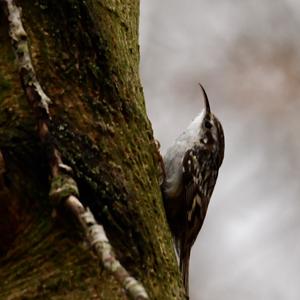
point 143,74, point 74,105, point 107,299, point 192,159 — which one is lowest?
point 107,299

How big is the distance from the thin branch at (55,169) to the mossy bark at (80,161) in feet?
0.13

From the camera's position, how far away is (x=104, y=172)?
1.58 m

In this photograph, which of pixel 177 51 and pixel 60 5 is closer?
pixel 60 5

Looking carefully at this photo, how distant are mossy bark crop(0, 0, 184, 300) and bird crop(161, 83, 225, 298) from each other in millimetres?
413

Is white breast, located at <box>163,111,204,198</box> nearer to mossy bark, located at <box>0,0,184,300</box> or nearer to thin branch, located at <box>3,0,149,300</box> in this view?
mossy bark, located at <box>0,0,184,300</box>

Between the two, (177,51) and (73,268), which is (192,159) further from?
(73,268)

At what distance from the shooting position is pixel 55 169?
4.74ft

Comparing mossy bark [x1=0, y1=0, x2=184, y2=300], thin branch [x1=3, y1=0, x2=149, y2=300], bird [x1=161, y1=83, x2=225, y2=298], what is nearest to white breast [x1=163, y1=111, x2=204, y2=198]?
bird [x1=161, y1=83, x2=225, y2=298]

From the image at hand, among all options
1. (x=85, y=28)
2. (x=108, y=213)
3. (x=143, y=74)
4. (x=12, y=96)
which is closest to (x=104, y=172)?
(x=108, y=213)

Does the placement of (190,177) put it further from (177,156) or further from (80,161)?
(80,161)

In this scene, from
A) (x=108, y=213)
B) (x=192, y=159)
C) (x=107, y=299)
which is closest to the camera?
(x=107, y=299)

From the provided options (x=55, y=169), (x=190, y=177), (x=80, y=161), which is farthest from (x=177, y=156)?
(x=55, y=169)

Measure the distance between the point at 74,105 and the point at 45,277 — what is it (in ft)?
1.05

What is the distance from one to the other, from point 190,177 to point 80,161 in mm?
1056
